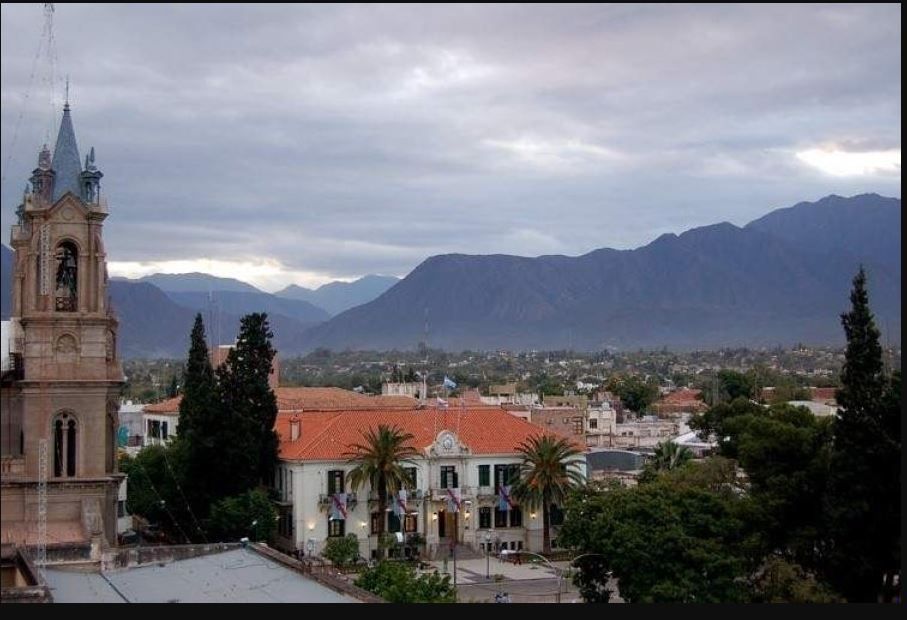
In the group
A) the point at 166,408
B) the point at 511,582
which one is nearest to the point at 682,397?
the point at 166,408

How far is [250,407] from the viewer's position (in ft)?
182

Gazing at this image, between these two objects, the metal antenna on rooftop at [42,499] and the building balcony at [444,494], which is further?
the building balcony at [444,494]

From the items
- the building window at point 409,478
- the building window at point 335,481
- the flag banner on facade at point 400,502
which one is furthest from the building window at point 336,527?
the building window at point 409,478

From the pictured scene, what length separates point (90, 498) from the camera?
32375 millimetres

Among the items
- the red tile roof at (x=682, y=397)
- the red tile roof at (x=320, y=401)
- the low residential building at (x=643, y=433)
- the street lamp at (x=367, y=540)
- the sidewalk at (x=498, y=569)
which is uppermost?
the red tile roof at (x=320, y=401)

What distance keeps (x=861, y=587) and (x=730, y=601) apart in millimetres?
4159

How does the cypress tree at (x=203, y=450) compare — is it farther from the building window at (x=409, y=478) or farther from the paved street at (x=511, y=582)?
the paved street at (x=511, y=582)

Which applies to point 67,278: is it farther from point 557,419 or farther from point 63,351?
point 557,419

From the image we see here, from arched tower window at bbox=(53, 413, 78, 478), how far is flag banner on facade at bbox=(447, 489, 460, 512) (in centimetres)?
2659

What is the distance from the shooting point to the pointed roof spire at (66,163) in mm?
32500

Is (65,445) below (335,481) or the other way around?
the other way around

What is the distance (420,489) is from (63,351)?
2756 centimetres

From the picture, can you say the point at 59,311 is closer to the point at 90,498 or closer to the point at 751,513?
the point at 90,498

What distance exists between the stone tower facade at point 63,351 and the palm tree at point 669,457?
3387cm
